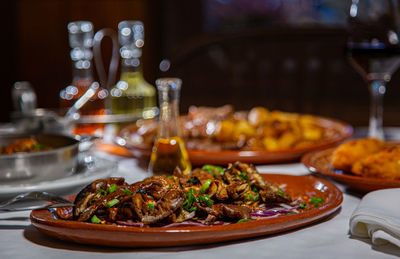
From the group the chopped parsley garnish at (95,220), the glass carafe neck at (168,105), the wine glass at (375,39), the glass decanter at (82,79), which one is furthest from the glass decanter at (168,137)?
the glass decanter at (82,79)

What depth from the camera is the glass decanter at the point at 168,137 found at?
1399 millimetres

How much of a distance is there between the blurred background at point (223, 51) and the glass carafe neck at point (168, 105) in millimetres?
3077

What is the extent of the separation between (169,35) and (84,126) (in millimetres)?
3864

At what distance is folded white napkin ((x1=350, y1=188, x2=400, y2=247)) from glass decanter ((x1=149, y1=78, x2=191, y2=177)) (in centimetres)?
58

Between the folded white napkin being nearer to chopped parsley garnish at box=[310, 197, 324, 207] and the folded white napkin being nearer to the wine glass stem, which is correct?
chopped parsley garnish at box=[310, 197, 324, 207]

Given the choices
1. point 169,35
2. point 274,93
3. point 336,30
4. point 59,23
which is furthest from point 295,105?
point 59,23

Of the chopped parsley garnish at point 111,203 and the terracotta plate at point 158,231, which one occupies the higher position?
the chopped parsley garnish at point 111,203

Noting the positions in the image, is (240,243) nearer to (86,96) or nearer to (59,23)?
(86,96)

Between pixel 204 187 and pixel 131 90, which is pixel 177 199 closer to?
pixel 204 187

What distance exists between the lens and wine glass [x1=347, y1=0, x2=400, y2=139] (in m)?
1.67

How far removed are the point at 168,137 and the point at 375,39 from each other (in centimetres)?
81

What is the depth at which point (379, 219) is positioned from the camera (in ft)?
2.89

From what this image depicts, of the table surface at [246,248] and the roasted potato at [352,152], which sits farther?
the roasted potato at [352,152]

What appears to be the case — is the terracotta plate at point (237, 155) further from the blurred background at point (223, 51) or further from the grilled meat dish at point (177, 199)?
the blurred background at point (223, 51)
